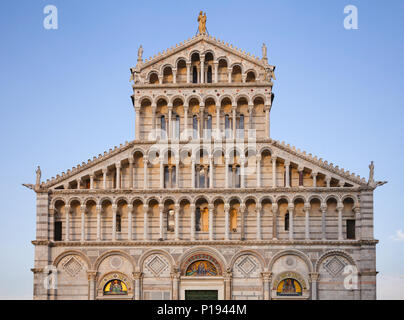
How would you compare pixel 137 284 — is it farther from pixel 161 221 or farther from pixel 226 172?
pixel 226 172

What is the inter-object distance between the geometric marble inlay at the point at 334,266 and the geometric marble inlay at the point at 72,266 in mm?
13261

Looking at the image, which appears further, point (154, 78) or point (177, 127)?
point (154, 78)

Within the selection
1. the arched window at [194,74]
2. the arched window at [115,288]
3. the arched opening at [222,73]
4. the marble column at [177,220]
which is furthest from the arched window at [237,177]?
the arched window at [115,288]

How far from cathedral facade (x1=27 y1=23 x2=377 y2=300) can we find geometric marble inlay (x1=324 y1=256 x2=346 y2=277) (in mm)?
53

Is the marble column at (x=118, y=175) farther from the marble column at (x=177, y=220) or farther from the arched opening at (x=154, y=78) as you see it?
the arched opening at (x=154, y=78)

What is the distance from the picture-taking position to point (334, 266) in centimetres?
3825

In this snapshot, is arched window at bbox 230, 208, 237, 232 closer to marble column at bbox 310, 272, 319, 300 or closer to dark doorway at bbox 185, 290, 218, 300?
dark doorway at bbox 185, 290, 218, 300

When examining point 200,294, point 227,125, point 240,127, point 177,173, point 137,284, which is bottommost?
point 200,294

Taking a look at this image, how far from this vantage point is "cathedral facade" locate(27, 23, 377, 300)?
38312mm

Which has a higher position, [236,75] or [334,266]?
[236,75]

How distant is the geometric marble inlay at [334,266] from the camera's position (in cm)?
3819

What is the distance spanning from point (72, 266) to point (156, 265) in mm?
4568

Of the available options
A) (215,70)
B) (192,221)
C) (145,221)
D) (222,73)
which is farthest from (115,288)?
(222,73)
